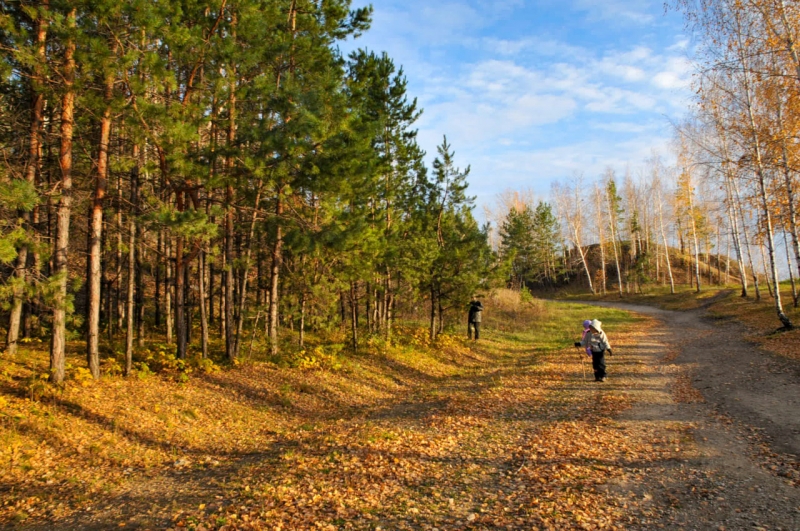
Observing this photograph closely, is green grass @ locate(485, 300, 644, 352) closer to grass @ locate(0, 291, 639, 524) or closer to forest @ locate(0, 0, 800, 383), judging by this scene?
forest @ locate(0, 0, 800, 383)

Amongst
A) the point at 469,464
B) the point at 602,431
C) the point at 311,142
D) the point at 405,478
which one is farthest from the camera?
the point at 311,142

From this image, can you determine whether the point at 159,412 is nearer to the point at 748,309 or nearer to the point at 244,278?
the point at 244,278

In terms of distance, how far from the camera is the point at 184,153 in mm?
10086

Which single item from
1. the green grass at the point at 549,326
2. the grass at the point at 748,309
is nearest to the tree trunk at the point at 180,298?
the green grass at the point at 549,326

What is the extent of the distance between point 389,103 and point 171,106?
412 inches

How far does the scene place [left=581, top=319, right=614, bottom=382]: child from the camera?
12.3 m

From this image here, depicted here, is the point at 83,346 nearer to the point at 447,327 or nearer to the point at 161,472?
the point at 161,472

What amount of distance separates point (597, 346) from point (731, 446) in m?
5.59

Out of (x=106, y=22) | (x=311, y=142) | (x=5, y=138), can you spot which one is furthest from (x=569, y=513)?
(x=5, y=138)

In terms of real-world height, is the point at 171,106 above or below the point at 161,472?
above

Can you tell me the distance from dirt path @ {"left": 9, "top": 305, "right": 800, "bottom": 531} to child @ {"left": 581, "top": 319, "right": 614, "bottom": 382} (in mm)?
1116

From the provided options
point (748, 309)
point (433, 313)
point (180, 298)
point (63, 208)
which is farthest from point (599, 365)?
point (748, 309)

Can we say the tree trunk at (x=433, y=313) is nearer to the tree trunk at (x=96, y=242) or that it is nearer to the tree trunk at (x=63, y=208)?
the tree trunk at (x=96, y=242)

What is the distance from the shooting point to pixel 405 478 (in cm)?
599
